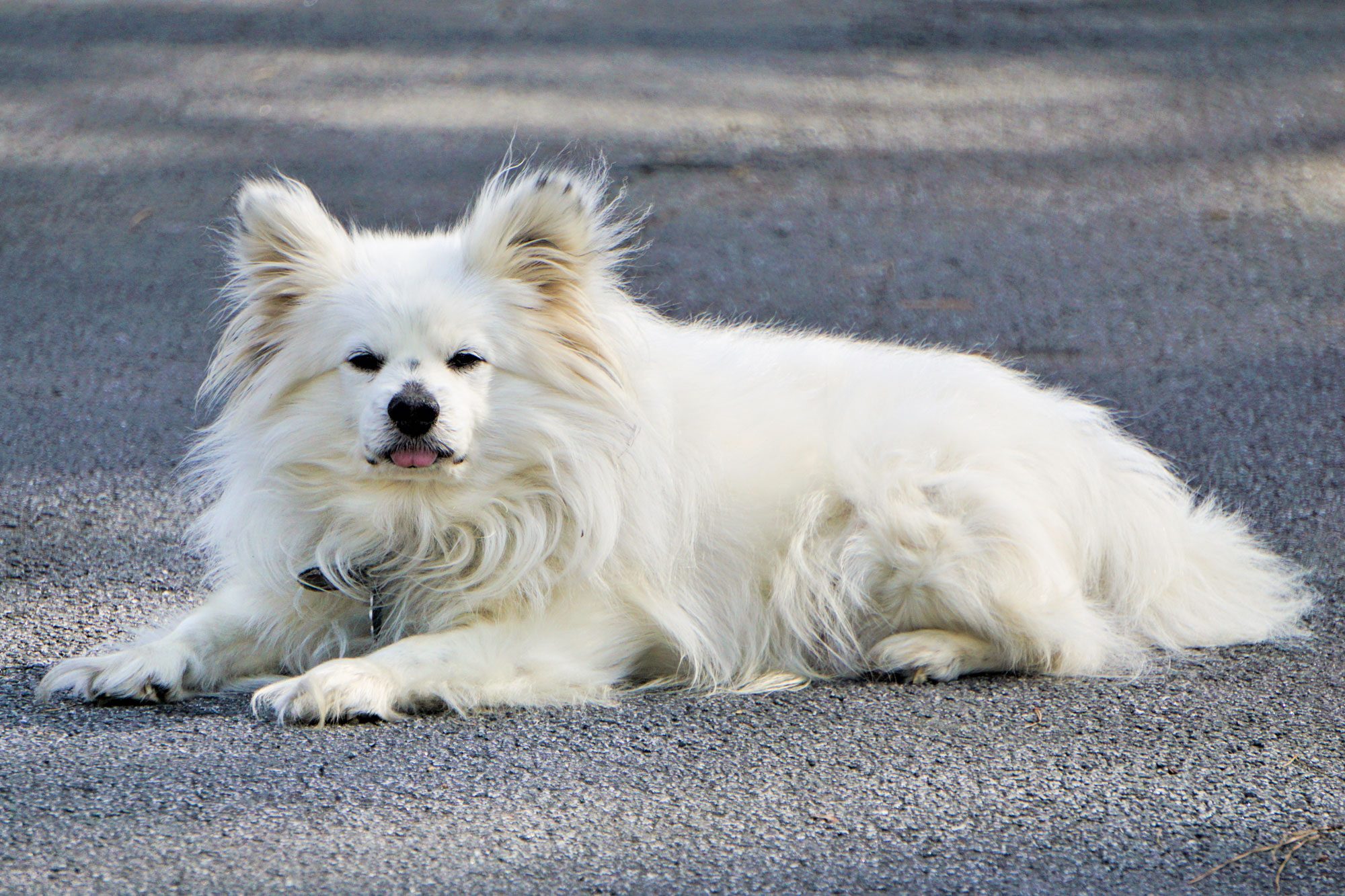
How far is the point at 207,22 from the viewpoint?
36.3 ft

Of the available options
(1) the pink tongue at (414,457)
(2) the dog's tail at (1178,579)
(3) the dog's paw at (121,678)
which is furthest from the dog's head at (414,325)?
(2) the dog's tail at (1178,579)

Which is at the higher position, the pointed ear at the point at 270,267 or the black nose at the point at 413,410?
the pointed ear at the point at 270,267

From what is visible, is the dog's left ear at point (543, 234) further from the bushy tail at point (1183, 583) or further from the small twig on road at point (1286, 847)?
the small twig on road at point (1286, 847)

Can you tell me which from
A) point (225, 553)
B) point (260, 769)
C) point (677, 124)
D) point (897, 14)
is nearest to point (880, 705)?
point (260, 769)

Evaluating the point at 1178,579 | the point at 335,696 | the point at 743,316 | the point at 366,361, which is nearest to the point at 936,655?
the point at 1178,579

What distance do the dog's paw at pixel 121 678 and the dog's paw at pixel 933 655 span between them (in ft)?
5.93

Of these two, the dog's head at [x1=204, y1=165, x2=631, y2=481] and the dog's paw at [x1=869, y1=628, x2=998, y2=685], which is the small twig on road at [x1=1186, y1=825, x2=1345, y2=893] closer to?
the dog's paw at [x1=869, y1=628, x2=998, y2=685]

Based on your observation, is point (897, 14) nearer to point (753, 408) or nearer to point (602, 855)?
point (753, 408)

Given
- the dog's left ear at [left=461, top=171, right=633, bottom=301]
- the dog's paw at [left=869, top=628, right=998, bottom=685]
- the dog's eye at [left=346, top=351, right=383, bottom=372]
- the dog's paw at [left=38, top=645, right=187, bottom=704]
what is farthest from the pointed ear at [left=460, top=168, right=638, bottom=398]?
the dog's paw at [left=38, top=645, right=187, bottom=704]

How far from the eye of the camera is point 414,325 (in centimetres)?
345

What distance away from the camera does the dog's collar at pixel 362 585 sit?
3701 mm

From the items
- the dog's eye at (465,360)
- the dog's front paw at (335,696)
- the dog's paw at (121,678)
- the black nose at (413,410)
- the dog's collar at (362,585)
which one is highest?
the dog's eye at (465,360)

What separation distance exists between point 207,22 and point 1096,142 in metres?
6.71

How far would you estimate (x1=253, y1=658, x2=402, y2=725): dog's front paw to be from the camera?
3.31 metres
